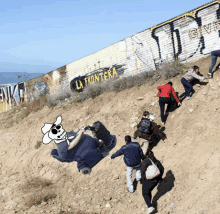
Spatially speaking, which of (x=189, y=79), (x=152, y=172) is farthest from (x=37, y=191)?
(x=189, y=79)

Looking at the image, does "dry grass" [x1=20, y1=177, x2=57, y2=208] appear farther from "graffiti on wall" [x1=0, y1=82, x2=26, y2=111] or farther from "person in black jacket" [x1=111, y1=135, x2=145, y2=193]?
"graffiti on wall" [x1=0, y1=82, x2=26, y2=111]

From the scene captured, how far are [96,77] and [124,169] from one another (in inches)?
376

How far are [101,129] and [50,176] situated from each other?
469cm

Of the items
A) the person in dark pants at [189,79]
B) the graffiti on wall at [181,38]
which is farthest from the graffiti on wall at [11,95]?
the person in dark pants at [189,79]

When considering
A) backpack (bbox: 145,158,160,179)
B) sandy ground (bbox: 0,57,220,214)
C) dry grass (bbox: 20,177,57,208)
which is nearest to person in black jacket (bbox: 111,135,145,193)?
backpack (bbox: 145,158,160,179)

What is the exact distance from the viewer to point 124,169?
8.60 m

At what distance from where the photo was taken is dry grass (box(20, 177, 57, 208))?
8594 millimetres

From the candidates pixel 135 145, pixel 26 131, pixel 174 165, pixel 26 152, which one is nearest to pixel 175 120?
pixel 174 165

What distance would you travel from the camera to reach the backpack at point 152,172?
18.3 feet

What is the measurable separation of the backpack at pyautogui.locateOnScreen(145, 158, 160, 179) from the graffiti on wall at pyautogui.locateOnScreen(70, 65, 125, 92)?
10.5 metres

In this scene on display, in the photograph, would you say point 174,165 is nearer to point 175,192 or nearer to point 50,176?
point 175,192

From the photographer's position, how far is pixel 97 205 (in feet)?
24.8

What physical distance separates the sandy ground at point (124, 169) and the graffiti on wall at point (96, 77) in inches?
99.8

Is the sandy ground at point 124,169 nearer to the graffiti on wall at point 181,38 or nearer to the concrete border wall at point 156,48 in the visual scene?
the graffiti on wall at point 181,38
